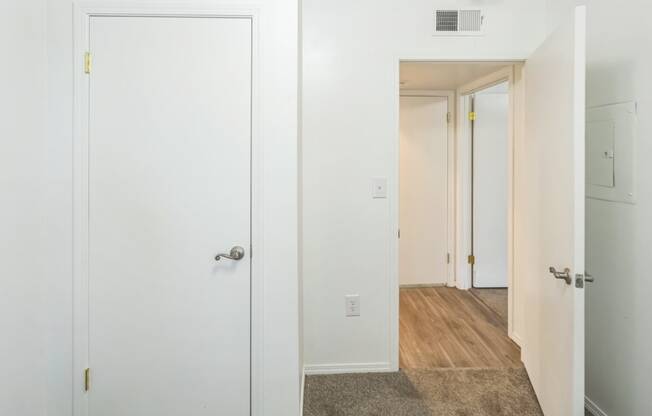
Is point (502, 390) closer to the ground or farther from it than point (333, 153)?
closer to the ground

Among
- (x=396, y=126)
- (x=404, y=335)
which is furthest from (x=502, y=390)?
(x=396, y=126)

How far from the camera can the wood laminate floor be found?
2.74 m

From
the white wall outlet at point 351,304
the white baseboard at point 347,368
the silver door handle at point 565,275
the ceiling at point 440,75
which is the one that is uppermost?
the ceiling at point 440,75

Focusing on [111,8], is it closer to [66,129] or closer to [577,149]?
[66,129]

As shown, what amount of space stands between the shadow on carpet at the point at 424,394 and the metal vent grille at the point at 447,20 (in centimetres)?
205

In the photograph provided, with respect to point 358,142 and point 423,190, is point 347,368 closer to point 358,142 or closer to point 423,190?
point 358,142

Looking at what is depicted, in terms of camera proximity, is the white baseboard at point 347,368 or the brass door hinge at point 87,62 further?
the white baseboard at point 347,368

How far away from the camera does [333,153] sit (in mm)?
2555

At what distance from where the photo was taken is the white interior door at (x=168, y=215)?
1823mm

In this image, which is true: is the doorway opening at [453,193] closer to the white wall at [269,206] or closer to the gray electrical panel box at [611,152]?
the gray electrical panel box at [611,152]

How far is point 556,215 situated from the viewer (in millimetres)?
1888

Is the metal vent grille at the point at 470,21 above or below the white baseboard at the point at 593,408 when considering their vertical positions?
above

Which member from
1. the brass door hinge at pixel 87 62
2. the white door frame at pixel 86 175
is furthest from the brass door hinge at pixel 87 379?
the brass door hinge at pixel 87 62

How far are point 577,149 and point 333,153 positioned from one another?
51.0 inches
